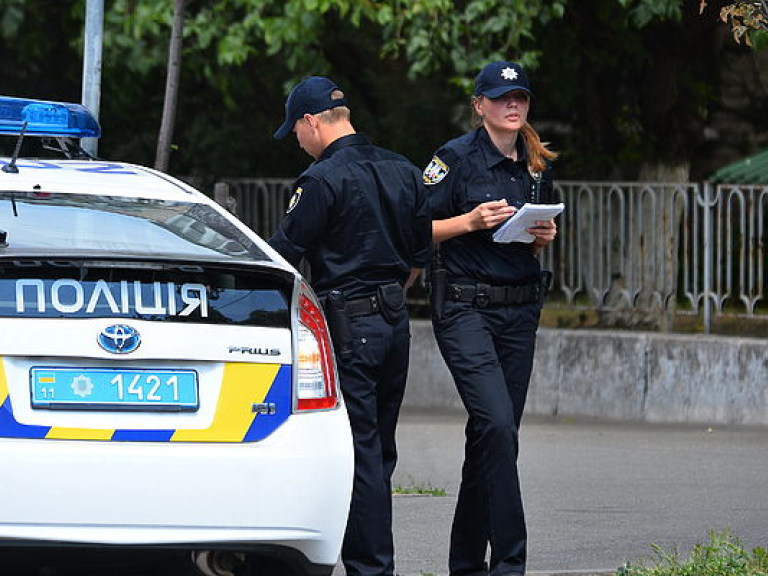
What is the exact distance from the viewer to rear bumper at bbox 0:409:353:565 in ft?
16.2

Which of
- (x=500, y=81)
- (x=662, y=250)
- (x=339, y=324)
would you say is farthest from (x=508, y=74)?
(x=662, y=250)

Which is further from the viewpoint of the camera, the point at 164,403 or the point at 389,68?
the point at 389,68

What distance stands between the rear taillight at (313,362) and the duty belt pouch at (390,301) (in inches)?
26.6

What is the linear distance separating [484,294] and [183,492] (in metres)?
1.75

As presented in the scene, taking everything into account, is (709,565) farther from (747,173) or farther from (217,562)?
(747,173)

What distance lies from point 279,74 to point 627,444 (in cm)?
854

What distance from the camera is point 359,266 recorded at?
6.12 metres

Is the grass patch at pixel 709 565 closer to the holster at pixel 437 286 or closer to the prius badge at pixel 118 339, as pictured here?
the holster at pixel 437 286

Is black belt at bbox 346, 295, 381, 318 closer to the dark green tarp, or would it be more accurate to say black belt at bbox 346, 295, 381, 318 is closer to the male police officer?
the male police officer

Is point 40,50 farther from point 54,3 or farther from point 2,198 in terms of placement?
point 2,198

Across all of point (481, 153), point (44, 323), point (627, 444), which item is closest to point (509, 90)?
point (481, 153)

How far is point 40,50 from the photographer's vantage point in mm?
15992

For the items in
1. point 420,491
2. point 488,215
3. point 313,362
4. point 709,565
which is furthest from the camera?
point 420,491

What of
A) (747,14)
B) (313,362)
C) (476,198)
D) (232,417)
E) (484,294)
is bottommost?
(232,417)
